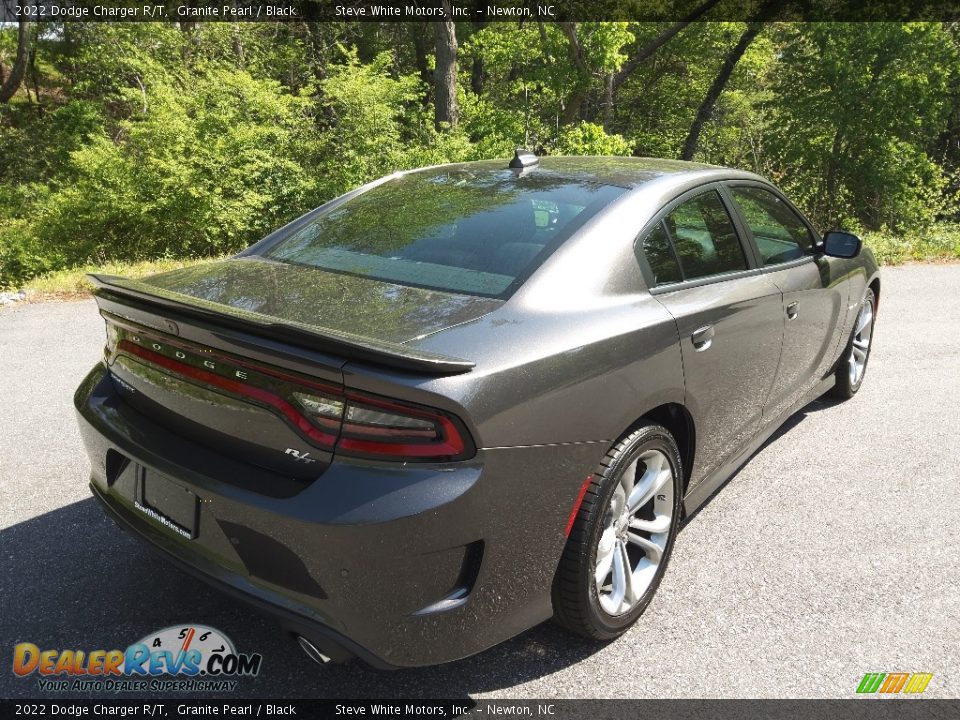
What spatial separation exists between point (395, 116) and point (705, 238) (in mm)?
12173

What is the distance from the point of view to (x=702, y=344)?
2.73 m

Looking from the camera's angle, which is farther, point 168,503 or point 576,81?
point 576,81

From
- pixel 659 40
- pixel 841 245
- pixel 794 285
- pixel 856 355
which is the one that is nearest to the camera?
pixel 794 285

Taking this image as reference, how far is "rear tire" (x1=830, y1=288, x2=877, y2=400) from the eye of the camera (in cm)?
474

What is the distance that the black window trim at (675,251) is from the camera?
104 inches

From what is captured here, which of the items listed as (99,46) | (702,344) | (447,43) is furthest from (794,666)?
(99,46)

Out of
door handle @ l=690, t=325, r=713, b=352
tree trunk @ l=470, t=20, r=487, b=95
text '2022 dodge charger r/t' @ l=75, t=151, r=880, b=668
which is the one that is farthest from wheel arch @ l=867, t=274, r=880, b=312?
tree trunk @ l=470, t=20, r=487, b=95

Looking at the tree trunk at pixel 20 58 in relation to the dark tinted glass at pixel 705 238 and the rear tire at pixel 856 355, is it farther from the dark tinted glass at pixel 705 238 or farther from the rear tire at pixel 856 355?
the dark tinted glass at pixel 705 238

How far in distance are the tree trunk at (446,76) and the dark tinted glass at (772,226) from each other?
12511mm

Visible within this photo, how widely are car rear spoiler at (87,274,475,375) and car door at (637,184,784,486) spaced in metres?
1.14

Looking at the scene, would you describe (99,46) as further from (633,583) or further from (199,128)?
(633,583)

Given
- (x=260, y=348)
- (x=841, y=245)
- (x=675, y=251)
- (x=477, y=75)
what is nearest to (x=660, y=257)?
(x=675, y=251)

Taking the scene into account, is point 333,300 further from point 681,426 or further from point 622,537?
point 681,426

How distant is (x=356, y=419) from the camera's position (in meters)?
1.84
